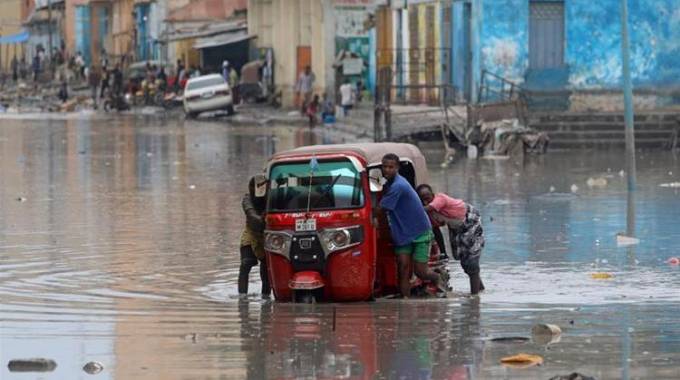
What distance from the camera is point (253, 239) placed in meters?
14.6

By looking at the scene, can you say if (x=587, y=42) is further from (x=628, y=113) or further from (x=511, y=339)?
(x=511, y=339)

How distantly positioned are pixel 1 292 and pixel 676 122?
2410 centimetres

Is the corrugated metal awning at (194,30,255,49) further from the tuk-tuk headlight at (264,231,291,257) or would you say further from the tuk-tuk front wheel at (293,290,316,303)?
the tuk-tuk front wheel at (293,290,316,303)

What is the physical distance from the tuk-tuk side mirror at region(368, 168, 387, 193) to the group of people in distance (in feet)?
0.25

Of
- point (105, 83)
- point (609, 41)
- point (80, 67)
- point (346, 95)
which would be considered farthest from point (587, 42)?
point (80, 67)

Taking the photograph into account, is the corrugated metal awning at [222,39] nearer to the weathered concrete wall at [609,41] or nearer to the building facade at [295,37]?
the building facade at [295,37]

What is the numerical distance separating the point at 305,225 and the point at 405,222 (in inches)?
32.0

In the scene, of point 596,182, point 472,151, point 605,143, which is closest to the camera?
point 596,182

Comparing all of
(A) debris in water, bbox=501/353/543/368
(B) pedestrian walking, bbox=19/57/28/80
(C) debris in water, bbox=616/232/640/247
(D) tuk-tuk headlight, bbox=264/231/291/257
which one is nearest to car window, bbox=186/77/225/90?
(C) debris in water, bbox=616/232/640/247

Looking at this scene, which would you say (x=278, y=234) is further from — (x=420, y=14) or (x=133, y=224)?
(x=420, y=14)

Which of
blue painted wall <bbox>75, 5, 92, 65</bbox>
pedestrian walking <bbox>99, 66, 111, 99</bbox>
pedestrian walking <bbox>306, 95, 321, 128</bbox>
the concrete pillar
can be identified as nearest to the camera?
pedestrian walking <bbox>306, 95, 321, 128</bbox>

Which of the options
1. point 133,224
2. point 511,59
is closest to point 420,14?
point 511,59

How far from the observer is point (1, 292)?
14602 mm

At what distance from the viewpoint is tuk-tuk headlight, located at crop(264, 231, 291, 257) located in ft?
45.1
